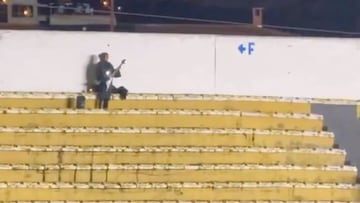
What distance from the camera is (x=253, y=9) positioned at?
62.2ft

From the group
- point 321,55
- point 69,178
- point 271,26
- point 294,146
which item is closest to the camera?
point 69,178

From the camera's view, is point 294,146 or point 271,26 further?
point 271,26

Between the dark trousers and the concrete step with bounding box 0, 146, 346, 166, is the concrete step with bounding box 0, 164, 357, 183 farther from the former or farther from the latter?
the dark trousers

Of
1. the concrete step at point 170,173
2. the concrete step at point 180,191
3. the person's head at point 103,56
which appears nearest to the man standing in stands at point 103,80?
the person's head at point 103,56

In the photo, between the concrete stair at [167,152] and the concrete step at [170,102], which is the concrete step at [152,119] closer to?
the concrete stair at [167,152]

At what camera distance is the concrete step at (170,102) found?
Result: 42.2 ft

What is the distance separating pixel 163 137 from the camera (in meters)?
12.6

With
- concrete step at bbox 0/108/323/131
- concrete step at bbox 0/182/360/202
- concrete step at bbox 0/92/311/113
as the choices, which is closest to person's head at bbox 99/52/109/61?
concrete step at bbox 0/92/311/113

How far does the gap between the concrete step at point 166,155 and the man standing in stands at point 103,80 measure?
29.0 inches

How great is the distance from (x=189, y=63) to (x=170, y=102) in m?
0.62

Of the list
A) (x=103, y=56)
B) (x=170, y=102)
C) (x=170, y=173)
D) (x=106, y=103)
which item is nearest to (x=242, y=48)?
(x=170, y=102)

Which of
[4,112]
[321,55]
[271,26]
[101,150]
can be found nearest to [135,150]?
[101,150]

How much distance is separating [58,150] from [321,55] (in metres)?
3.32

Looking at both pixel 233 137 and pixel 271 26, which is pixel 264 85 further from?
pixel 271 26
